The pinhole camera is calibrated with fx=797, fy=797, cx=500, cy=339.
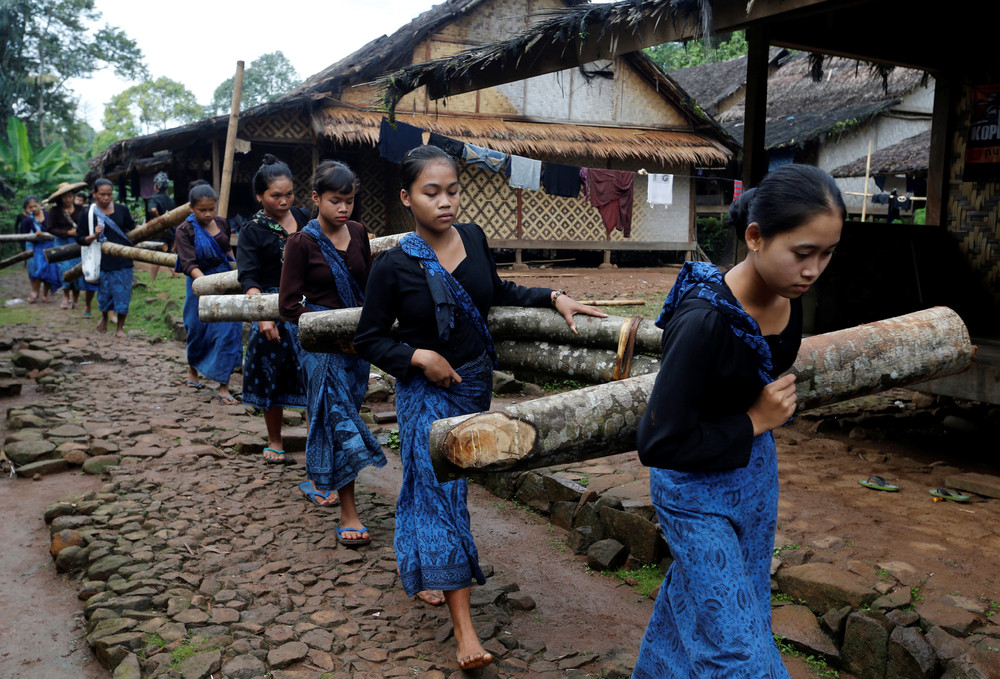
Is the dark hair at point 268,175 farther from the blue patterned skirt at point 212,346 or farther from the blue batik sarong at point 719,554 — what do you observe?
the blue batik sarong at point 719,554

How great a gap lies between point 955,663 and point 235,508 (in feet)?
11.7

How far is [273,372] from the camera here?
5137 mm

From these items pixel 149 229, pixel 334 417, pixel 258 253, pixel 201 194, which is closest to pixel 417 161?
pixel 334 417

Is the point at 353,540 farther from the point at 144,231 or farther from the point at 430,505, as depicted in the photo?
the point at 144,231

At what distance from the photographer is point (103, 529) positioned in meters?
4.09

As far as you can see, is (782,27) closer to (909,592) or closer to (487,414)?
(909,592)

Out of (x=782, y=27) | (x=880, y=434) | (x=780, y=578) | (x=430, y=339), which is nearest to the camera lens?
(x=430, y=339)

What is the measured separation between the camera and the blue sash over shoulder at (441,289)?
2742mm

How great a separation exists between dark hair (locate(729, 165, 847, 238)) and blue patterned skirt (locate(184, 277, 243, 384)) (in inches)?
246

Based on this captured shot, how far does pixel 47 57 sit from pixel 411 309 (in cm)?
3271

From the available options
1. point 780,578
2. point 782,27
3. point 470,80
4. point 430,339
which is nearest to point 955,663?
point 780,578

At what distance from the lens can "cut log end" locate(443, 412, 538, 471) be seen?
1.95 m

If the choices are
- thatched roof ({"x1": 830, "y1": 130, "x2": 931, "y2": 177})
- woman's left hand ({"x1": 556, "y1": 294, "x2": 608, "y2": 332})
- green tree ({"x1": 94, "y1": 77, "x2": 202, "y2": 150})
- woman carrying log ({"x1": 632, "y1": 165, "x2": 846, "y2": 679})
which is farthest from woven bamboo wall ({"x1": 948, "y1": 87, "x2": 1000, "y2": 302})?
green tree ({"x1": 94, "y1": 77, "x2": 202, "y2": 150})

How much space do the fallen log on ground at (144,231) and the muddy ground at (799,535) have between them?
4.58 meters
